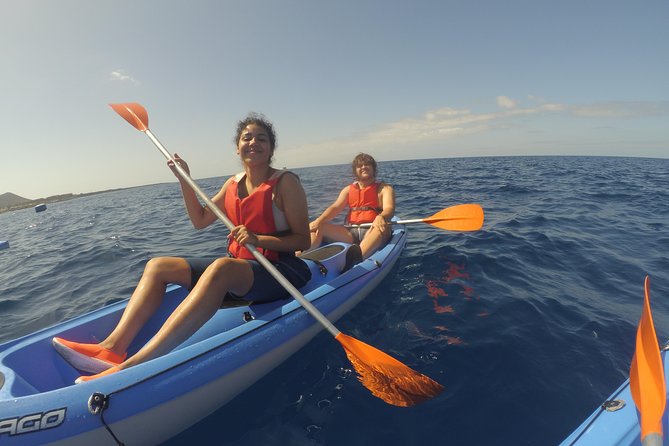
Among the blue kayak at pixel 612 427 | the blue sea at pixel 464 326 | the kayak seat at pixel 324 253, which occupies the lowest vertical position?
the blue sea at pixel 464 326

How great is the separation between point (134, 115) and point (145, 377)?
4060 mm

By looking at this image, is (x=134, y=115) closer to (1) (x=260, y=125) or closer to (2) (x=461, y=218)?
(1) (x=260, y=125)

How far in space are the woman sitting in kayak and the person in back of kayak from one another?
2180mm

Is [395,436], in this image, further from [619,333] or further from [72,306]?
[72,306]

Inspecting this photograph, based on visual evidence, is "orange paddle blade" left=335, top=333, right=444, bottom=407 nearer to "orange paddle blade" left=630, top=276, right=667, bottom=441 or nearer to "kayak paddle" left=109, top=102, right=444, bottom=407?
"kayak paddle" left=109, top=102, right=444, bottom=407

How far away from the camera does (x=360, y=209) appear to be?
19.0 feet

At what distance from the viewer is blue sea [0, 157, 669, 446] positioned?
2219 mm

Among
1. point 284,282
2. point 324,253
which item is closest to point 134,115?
point 324,253

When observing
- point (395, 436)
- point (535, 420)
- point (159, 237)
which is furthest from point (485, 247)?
point (159, 237)

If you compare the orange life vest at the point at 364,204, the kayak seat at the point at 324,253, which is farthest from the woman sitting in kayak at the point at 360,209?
the kayak seat at the point at 324,253

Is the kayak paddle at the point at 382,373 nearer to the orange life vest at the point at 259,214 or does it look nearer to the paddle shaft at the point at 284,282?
the paddle shaft at the point at 284,282

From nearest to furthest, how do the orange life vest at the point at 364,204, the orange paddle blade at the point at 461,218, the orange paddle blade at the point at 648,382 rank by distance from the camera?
1. the orange paddle blade at the point at 648,382
2. the orange paddle blade at the point at 461,218
3. the orange life vest at the point at 364,204

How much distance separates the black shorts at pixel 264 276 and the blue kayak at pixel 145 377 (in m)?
0.16

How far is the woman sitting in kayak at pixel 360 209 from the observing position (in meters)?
5.28
